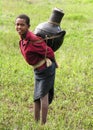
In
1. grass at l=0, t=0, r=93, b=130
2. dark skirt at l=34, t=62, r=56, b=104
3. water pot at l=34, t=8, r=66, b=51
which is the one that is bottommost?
grass at l=0, t=0, r=93, b=130

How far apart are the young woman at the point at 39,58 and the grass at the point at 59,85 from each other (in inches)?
16.4

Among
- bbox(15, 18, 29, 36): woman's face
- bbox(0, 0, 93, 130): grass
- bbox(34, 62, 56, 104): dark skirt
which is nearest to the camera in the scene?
bbox(15, 18, 29, 36): woman's face

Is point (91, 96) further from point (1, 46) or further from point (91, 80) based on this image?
point (1, 46)

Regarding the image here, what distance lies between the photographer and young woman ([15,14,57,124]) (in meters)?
4.57

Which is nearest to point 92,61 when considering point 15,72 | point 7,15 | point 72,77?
point 72,77

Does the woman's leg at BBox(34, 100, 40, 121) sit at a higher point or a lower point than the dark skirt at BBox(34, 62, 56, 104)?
lower

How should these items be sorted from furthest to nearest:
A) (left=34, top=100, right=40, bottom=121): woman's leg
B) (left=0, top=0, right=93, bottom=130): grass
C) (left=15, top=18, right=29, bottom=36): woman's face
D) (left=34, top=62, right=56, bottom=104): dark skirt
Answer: (left=0, top=0, right=93, bottom=130): grass → (left=34, top=100, right=40, bottom=121): woman's leg → (left=34, top=62, right=56, bottom=104): dark skirt → (left=15, top=18, right=29, bottom=36): woman's face

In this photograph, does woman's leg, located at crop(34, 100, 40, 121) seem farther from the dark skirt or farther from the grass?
the dark skirt

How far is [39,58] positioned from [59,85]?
2229mm

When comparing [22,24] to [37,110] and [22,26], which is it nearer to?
[22,26]

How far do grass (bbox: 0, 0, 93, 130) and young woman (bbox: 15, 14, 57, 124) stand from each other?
42cm

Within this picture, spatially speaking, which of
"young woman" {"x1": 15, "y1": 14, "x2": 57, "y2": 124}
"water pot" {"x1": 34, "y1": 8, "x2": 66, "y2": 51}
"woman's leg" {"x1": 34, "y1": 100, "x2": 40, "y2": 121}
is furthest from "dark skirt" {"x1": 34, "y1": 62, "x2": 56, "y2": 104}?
"water pot" {"x1": 34, "y1": 8, "x2": 66, "y2": 51}

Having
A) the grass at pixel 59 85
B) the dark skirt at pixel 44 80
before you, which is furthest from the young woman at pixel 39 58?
the grass at pixel 59 85

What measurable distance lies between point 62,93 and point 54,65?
70.2 inches
